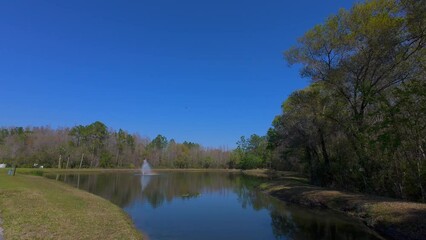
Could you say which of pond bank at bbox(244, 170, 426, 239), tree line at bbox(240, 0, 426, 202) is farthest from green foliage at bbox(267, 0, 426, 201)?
pond bank at bbox(244, 170, 426, 239)

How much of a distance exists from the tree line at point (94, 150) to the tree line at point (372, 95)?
74492 mm

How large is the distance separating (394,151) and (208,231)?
1299 centimetres

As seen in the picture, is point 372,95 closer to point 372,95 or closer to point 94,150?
point 372,95

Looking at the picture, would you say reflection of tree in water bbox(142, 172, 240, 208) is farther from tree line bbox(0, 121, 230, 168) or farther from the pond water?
tree line bbox(0, 121, 230, 168)

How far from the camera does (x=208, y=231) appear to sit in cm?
1514

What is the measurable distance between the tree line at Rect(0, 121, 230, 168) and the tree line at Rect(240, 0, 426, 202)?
74.5 meters

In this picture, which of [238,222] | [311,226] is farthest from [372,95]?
[238,222]

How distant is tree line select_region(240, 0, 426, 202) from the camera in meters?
17.8

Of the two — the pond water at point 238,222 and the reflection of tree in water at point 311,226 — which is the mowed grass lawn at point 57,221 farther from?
the reflection of tree in water at point 311,226

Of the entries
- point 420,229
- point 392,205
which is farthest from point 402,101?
point 420,229

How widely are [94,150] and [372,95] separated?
303 feet

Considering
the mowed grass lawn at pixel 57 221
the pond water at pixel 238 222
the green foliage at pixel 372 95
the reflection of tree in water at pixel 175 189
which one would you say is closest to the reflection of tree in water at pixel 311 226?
the pond water at pixel 238 222

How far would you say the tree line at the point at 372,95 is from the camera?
58.4 ft

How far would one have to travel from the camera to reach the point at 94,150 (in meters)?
99.5
